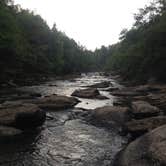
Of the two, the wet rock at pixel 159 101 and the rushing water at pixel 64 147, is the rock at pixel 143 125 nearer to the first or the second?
the rushing water at pixel 64 147

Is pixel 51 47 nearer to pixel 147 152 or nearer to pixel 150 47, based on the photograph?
pixel 150 47

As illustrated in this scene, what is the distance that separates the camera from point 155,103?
56.8ft

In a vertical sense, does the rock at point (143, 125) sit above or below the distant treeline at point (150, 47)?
below

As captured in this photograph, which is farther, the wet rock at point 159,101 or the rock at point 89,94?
the rock at point 89,94

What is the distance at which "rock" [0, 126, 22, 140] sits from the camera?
9939 millimetres

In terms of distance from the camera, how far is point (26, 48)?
48.6 metres

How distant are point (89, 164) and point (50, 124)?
4941 mm

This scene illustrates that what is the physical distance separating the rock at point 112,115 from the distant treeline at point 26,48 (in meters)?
22.0

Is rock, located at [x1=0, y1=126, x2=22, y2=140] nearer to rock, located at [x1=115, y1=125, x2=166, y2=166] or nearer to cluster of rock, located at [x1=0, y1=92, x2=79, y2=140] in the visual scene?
cluster of rock, located at [x1=0, y1=92, x2=79, y2=140]

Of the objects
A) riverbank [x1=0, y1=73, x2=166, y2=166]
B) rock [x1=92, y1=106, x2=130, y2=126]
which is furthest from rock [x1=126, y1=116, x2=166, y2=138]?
rock [x1=92, y1=106, x2=130, y2=126]

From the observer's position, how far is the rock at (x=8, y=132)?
994cm

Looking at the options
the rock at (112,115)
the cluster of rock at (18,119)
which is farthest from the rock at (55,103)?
the cluster of rock at (18,119)

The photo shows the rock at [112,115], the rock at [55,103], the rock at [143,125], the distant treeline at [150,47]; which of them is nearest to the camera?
the rock at [143,125]

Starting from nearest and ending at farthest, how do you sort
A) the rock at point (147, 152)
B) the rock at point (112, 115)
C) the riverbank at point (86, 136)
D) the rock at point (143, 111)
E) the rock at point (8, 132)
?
the rock at point (147, 152) < the riverbank at point (86, 136) < the rock at point (8, 132) < the rock at point (112, 115) < the rock at point (143, 111)
